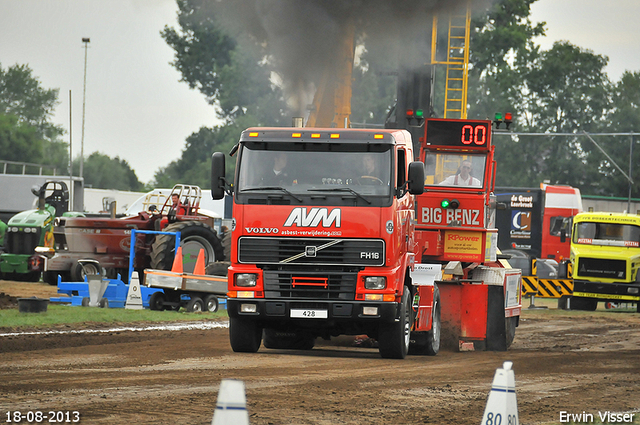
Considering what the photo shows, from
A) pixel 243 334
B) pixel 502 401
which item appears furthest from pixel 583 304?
pixel 502 401

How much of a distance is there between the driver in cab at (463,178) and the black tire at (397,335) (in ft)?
11.7

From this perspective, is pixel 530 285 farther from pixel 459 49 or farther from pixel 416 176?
pixel 416 176

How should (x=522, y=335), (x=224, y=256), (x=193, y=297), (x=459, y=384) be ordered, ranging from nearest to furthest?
(x=459, y=384), (x=522, y=335), (x=193, y=297), (x=224, y=256)

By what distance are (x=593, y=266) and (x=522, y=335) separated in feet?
33.0

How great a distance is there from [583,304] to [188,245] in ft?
44.0

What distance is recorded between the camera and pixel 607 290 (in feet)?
91.4

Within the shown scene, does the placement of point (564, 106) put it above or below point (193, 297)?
above

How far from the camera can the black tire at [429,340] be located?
14.1 meters

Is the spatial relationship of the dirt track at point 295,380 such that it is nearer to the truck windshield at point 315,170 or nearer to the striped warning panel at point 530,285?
the truck windshield at point 315,170

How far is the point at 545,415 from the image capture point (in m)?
8.70

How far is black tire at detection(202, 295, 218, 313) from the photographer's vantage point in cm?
2061

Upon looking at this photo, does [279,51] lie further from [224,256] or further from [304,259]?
[304,259]

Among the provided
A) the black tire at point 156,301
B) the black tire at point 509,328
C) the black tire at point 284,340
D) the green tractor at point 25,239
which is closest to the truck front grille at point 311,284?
the black tire at point 284,340

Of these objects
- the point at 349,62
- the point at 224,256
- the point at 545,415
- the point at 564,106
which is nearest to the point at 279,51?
the point at 349,62
